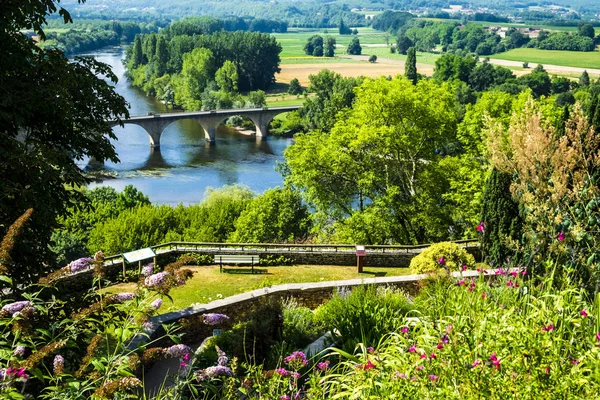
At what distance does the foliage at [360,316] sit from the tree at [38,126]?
12.8 ft

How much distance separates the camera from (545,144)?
926 centimetres

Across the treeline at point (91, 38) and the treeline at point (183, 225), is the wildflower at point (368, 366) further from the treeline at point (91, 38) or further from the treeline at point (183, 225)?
the treeline at point (91, 38)

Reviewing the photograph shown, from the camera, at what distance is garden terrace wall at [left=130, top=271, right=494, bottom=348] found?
9.46m

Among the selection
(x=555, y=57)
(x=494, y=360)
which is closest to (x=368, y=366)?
(x=494, y=360)

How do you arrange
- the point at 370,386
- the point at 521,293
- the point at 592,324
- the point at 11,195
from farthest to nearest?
the point at 11,195, the point at 521,293, the point at 592,324, the point at 370,386

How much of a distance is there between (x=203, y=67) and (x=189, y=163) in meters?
32.3

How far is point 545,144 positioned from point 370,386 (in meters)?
5.54

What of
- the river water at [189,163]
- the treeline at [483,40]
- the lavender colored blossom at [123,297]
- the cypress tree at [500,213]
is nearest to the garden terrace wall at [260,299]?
the lavender colored blossom at [123,297]

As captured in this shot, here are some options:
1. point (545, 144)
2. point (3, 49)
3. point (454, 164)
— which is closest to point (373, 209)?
point (454, 164)

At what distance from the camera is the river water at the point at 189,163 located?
44469 mm

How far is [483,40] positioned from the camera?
151 meters

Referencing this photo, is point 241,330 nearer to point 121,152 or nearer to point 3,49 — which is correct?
point 3,49

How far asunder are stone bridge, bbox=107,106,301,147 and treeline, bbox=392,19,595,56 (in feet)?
268

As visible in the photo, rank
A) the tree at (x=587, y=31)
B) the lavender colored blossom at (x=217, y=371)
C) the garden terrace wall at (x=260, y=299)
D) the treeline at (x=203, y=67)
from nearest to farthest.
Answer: the lavender colored blossom at (x=217, y=371)
the garden terrace wall at (x=260, y=299)
the treeline at (x=203, y=67)
the tree at (x=587, y=31)
